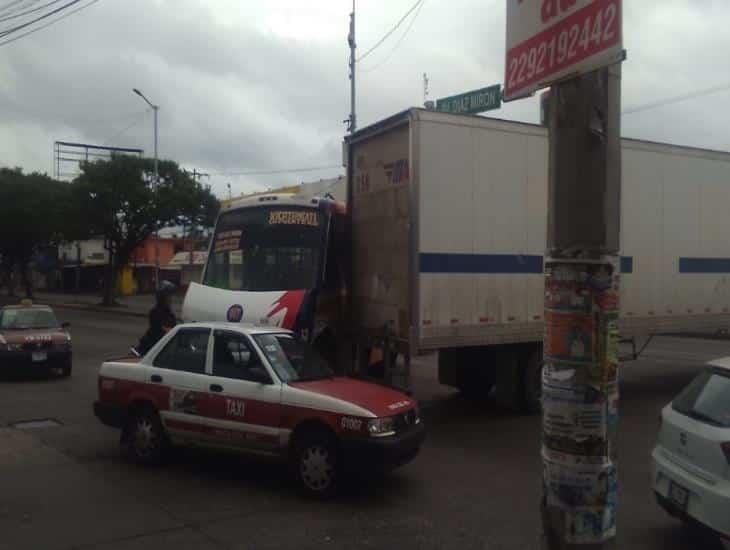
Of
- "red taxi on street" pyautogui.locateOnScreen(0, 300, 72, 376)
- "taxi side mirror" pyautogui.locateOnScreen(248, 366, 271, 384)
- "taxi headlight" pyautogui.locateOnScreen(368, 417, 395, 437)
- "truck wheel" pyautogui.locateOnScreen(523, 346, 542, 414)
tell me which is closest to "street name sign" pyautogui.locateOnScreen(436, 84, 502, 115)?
"truck wheel" pyautogui.locateOnScreen(523, 346, 542, 414)

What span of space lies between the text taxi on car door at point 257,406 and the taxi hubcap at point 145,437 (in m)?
0.01

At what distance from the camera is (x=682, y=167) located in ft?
41.7

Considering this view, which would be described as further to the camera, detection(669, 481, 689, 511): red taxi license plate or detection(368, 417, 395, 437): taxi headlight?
detection(368, 417, 395, 437): taxi headlight

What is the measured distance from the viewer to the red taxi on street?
14.6 meters

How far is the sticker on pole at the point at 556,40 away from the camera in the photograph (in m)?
2.83

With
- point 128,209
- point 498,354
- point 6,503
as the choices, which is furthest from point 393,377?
point 128,209

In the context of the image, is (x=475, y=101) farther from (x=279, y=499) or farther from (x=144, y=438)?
(x=279, y=499)

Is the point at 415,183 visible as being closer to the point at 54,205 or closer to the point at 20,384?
the point at 20,384

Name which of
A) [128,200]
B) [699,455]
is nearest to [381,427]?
[699,455]

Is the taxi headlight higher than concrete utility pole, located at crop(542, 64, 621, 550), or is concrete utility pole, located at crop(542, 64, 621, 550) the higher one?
concrete utility pole, located at crop(542, 64, 621, 550)

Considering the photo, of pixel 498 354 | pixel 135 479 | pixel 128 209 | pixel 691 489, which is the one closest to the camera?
pixel 691 489

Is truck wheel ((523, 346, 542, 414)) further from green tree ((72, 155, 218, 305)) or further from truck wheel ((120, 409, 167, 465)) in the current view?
green tree ((72, 155, 218, 305))

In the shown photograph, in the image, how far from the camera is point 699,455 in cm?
521

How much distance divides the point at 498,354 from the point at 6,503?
7.11m
